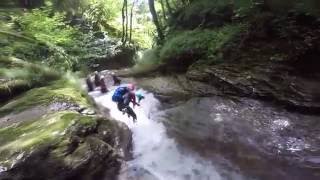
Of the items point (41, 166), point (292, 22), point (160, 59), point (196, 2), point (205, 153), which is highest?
point (196, 2)

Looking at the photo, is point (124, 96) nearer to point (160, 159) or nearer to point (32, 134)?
point (160, 159)

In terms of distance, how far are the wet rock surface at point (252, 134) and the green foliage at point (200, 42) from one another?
2.50 metres

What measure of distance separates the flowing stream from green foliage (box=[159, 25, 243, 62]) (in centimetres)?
321

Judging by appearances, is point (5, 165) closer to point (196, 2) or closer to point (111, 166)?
point (111, 166)

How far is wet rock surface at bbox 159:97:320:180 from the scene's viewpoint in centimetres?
796

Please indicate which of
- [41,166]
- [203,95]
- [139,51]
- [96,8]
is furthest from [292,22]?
[96,8]

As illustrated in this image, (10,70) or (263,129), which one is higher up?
(10,70)

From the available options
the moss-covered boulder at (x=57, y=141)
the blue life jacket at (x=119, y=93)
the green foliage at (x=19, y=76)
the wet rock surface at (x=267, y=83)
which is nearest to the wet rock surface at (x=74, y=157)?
the moss-covered boulder at (x=57, y=141)

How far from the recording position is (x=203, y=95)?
39.8 feet

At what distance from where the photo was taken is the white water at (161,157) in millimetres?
8250

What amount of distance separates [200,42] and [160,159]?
613cm

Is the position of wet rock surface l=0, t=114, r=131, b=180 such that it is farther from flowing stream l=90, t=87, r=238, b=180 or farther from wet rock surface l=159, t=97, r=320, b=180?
wet rock surface l=159, t=97, r=320, b=180

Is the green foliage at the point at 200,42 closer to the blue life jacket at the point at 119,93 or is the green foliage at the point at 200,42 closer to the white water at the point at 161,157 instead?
the white water at the point at 161,157

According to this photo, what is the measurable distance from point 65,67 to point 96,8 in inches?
512
